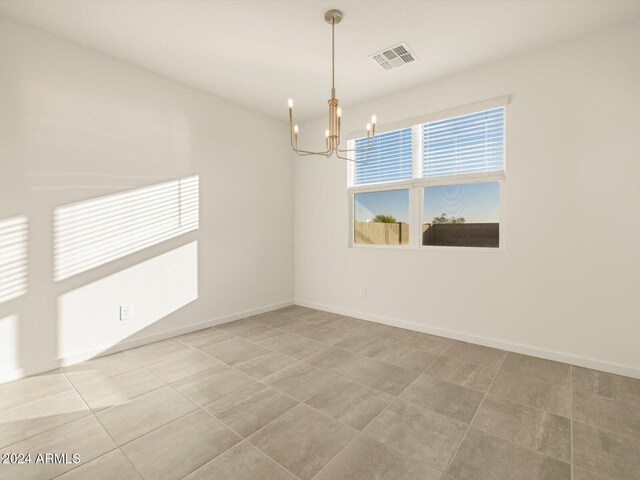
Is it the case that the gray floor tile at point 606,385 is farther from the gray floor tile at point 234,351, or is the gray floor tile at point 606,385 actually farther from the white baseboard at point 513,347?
the gray floor tile at point 234,351

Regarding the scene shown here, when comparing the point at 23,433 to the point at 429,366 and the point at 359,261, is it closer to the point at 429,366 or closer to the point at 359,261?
the point at 429,366

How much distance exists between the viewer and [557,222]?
2.70 meters

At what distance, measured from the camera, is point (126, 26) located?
98.0 inches

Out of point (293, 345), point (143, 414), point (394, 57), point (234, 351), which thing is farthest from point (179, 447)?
point (394, 57)

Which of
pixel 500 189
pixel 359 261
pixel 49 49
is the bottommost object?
pixel 359 261

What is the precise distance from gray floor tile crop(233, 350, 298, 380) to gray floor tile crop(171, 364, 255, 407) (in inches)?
2.9

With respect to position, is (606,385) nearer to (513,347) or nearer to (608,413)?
(608,413)

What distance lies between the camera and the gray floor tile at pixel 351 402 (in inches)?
74.8

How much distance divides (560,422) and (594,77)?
8.82 ft

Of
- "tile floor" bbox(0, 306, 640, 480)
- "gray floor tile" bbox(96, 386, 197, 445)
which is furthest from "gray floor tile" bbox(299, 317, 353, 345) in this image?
"gray floor tile" bbox(96, 386, 197, 445)

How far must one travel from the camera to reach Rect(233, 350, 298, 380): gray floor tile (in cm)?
250

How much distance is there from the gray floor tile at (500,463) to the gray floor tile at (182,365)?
6.48 feet

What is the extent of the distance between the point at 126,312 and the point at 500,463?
3172mm

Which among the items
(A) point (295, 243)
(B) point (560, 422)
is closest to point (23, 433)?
(B) point (560, 422)
